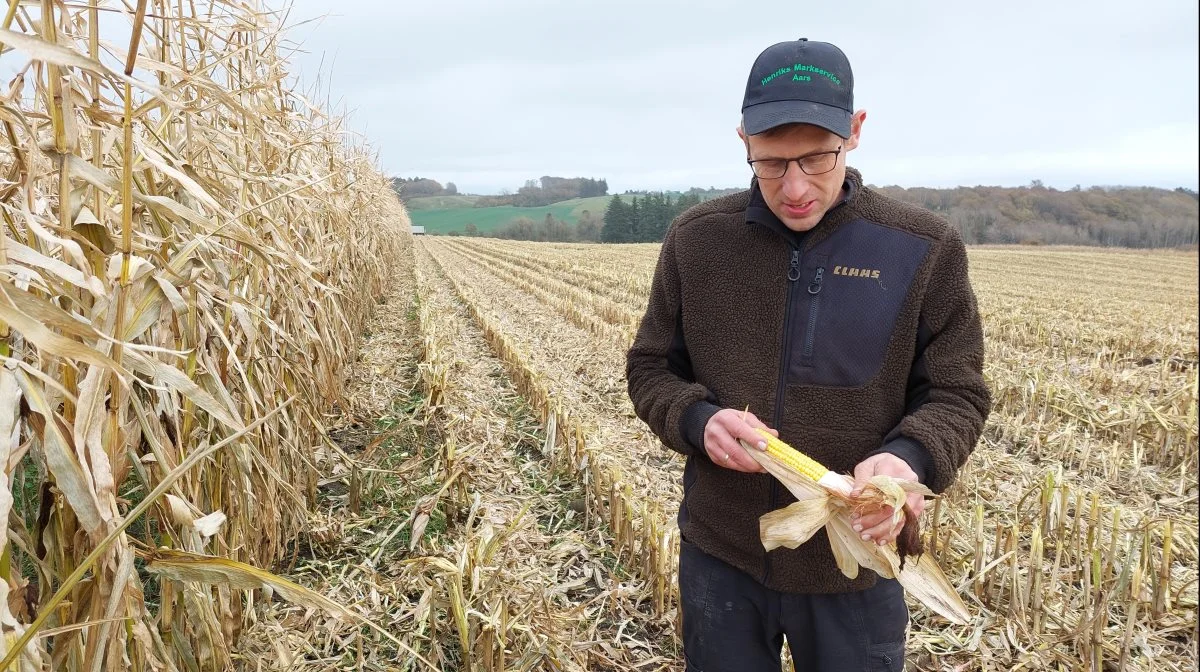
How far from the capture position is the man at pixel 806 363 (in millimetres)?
1520

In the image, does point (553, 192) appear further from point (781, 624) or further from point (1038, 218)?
point (781, 624)

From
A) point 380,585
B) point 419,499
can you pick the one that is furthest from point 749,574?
point 419,499

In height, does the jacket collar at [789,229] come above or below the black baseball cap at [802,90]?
below

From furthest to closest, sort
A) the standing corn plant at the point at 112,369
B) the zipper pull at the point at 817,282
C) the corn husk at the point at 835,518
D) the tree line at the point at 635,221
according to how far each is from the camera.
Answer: the tree line at the point at 635,221 < the zipper pull at the point at 817,282 < the corn husk at the point at 835,518 < the standing corn plant at the point at 112,369

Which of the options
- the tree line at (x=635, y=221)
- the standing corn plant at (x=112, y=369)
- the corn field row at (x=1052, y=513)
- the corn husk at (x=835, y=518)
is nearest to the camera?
the standing corn plant at (x=112, y=369)

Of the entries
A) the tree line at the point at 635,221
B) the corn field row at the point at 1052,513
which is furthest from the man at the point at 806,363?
the tree line at the point at 635,221

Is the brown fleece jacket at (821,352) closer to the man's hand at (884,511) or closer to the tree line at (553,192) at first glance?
the man's hand at (884,511)

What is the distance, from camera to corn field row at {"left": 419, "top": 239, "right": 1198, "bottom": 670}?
278 cm

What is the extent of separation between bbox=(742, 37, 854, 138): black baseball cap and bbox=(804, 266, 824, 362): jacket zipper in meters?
0.33

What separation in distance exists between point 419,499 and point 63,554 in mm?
2366

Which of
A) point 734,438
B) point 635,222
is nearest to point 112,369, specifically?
point 734,438

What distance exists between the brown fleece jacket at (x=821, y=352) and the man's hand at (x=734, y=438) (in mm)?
77

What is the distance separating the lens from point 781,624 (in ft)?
5.67

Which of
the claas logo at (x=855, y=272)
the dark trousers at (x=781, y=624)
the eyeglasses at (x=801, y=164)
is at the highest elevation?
the eyeglasses at (x=801, y=164)
